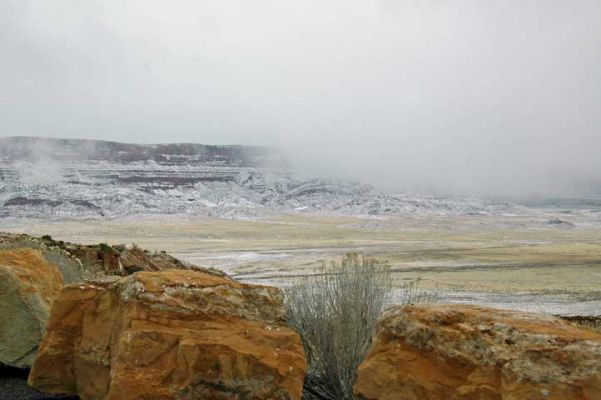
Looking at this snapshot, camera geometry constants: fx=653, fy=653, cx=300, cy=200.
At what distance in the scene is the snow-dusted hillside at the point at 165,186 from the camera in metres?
123

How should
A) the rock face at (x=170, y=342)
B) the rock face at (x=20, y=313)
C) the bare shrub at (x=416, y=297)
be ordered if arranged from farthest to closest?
the bare shrub at (x=416, y=297) → the rock face at (x=20, y=313) → the rock face at (x=170, y=342)

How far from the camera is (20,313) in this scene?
23.3 feet

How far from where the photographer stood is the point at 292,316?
265 inches

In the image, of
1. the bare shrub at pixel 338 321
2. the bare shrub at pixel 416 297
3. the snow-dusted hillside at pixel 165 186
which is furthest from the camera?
the snow-dusted hillside at pixel 165 186

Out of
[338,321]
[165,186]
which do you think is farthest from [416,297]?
[165,186]

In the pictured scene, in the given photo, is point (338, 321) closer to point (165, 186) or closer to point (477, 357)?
point (477, 357)

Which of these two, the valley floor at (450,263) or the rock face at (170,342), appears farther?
Result: the valley floor at (450,263)

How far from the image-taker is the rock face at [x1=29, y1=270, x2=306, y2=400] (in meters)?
4.75

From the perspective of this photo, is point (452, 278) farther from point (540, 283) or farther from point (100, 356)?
point (100, 356)

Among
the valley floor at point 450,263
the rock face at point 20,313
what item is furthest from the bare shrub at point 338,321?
the valley floor at point 450,263

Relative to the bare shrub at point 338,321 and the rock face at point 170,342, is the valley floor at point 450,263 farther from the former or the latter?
the rock face at point 170,342

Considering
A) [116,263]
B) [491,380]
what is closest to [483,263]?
[116,263]

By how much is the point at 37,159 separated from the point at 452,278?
137 metres

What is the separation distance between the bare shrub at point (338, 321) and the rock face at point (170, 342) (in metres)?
1.03
